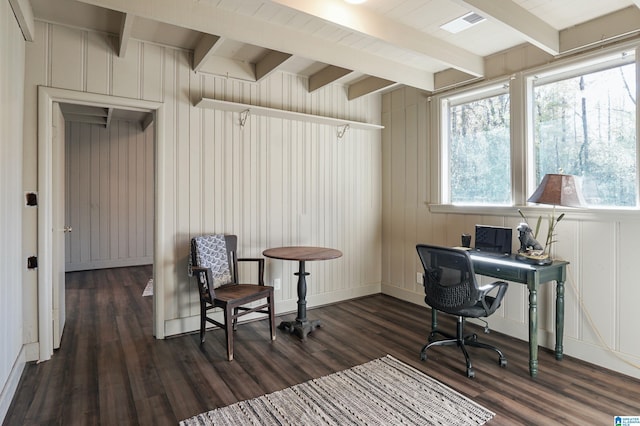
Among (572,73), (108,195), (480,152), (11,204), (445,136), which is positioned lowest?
(11,204)

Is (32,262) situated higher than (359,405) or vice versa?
(32,262)

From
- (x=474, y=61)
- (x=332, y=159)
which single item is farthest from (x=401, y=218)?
(x=474, y=61)

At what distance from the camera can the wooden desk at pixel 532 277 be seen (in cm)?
260

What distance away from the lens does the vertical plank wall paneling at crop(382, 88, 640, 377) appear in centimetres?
265

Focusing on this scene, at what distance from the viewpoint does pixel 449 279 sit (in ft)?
8.93

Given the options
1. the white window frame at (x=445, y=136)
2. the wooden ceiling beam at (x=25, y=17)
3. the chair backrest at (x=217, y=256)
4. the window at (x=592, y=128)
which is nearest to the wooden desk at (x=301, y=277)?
the chair backrest at (x=217, y=256)

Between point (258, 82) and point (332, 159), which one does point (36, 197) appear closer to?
point (258, 82)

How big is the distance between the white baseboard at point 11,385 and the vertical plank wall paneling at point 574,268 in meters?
3.65

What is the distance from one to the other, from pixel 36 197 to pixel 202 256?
1.29 m

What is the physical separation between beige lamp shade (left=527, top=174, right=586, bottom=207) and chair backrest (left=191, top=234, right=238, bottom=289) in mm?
2621

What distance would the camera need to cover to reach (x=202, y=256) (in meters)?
3.17

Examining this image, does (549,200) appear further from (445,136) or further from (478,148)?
(445,136)

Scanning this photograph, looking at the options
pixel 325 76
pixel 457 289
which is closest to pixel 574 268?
pixel 457 289

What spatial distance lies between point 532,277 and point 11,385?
137 inches
